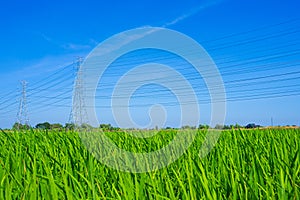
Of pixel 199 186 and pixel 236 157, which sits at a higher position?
pixel 236 157

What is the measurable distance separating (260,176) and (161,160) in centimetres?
76

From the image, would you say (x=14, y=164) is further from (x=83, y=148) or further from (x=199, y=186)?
(x=199, y=186)

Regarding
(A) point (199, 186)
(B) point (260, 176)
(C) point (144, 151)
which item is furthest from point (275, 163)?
(C) point (144, 151)

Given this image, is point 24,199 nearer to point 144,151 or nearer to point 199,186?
point 199,186

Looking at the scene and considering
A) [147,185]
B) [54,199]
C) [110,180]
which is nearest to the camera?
[54,199]

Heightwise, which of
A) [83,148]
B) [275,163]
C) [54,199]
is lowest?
[54,199]

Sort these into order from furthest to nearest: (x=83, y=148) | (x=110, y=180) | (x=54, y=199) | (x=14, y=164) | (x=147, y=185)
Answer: (x=83, y=148), (x=14, y=164), (x=110, y=180), (x=147, y=185), (x=54, y=199)

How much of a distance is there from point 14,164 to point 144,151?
38.2 inches

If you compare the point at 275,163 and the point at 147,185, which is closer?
the point at 147,185

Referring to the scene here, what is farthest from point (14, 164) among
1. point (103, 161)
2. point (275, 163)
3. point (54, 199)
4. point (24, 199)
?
point (275, 163)

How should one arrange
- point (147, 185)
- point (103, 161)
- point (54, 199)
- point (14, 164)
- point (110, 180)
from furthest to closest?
point (103, 161) → point (14, 164) → point (110, 180) → point (147, 185) → point (54, 199)

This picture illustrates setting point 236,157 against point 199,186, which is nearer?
point 199,186

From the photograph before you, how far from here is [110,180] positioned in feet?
5.18

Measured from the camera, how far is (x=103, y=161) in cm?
195
